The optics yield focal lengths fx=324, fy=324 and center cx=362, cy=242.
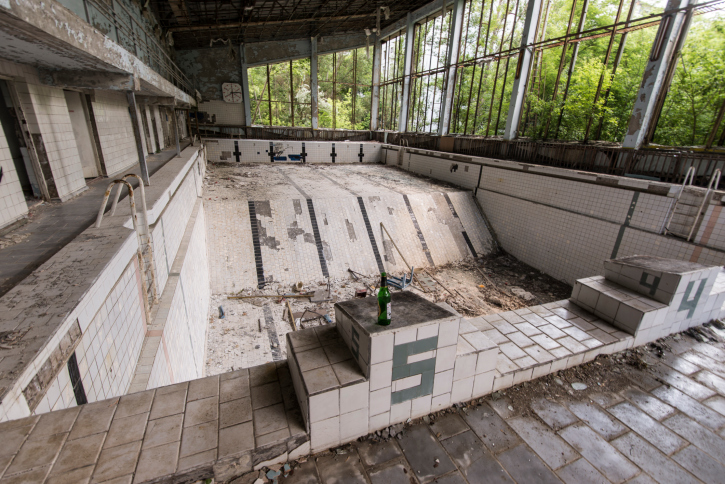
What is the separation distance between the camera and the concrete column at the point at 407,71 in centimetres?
1341

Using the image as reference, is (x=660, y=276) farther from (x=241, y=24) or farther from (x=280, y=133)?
(x=280, y=133)

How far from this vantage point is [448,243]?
26.0ft

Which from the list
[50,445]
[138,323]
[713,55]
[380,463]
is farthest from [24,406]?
[713,55]

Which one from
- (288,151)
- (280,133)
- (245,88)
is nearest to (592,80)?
(288,151)

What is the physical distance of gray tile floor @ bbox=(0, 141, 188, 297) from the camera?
2.33m

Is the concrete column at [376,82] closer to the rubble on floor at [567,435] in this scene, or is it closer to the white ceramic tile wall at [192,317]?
the white ceramic tile wall at [192,317]

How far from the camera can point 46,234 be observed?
304cm

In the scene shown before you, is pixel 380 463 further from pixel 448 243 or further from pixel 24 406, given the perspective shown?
pixel 448 243

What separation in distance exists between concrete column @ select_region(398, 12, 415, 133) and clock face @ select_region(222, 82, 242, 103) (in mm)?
7600

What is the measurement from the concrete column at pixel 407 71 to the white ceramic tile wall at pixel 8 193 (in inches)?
529

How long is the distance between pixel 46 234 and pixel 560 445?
14.5ft

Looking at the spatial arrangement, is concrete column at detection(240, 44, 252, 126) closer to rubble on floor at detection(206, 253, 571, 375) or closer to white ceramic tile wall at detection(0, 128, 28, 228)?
rubble on floor at detection(206, 253, 571, 375)

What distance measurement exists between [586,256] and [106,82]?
27.5 ft

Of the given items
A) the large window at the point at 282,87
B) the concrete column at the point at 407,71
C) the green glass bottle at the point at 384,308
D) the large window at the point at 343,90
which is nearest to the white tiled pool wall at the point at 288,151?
the concrete column at the point at 407,71
